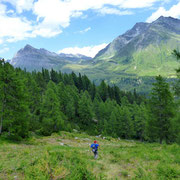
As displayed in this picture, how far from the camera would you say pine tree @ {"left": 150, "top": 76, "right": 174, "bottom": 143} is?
25766 mm

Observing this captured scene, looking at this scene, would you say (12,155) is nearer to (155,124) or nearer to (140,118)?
(155,124)

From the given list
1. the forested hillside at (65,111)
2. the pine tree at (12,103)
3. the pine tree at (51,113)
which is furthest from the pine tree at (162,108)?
the pine tree at (12,103)

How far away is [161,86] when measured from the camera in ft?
86.6

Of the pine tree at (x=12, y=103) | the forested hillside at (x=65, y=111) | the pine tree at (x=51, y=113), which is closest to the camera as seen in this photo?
the pine tree at (x=12, y=103)

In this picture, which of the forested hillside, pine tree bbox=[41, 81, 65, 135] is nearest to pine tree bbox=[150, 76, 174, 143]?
the forested hillside

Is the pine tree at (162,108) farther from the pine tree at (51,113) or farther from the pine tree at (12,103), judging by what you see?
the pine tree at (12,103)

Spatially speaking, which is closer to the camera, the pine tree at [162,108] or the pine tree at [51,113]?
the pine tree at [162,108]

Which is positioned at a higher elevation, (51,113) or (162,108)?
(162,108)

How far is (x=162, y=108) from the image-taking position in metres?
Result: 26.6

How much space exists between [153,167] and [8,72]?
2399 cm

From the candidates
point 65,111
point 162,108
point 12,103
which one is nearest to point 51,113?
point 12,103

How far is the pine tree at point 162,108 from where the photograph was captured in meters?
25.8

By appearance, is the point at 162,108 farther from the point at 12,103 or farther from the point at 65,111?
the point at 65,111

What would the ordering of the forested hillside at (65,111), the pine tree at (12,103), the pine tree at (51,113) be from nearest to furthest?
the pine tree at (12,103) < the forested hillside at (65,111) < the pine tree at (51,113)
